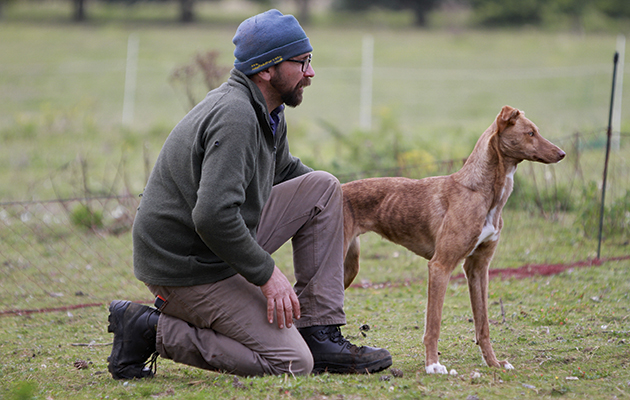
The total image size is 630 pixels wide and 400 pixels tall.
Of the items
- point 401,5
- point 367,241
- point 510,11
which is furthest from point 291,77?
point 401,5

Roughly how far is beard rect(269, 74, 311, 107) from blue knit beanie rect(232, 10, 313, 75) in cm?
10

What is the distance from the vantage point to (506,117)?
12.0 feet

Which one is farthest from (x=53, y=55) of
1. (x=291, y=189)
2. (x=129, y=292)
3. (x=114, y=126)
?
(x=291, y=189)

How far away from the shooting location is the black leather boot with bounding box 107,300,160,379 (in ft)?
11.0

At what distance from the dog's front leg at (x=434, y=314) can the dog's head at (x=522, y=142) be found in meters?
0.81

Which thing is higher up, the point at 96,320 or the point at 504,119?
the point at 504,119

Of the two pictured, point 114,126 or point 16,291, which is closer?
point 16,291

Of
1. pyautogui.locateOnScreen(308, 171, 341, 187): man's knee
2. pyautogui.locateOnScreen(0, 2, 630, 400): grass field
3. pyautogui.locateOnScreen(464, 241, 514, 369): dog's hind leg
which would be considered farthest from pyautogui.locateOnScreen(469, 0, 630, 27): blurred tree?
pyautogui.locateOnScreen(308, 171, 341, 187): man's knee

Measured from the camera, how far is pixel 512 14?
31.2 meters

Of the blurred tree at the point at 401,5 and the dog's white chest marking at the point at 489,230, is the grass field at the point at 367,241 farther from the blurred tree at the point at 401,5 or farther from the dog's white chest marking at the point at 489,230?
the blurred tree at the point at 401,5

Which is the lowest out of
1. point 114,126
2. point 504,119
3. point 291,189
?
point 114,126

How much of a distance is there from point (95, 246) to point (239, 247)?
184 inches

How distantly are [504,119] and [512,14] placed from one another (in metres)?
30.2

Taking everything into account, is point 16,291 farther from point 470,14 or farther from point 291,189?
point 470,14
